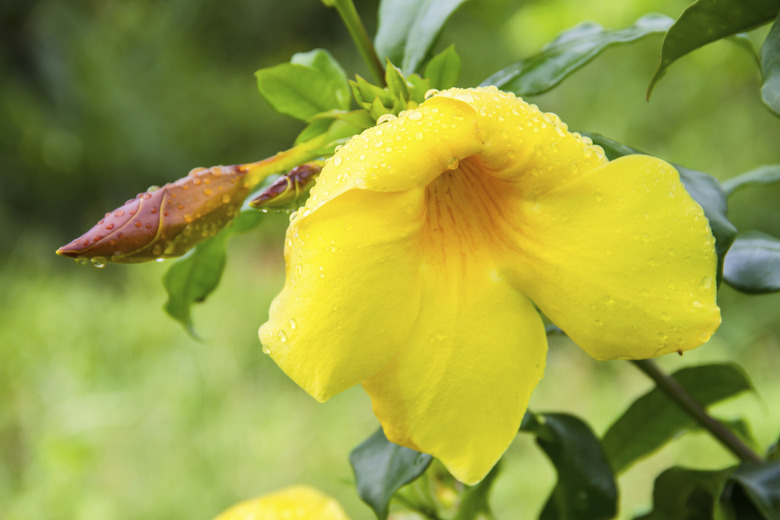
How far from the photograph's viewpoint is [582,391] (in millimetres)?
2930

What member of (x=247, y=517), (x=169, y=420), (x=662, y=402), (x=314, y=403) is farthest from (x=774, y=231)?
(x=247, y=517)

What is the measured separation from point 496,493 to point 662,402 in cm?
179

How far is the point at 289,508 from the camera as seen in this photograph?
0.55 m

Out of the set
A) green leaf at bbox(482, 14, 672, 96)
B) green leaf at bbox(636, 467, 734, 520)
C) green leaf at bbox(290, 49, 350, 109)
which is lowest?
green leaf at bbox(636, 467, 734, 520)

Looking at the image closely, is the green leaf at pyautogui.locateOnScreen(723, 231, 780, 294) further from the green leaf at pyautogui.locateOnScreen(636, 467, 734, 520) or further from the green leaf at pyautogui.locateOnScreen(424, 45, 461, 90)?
the green leaf at pyautogui.locateOnScreen(424, 45, 461, 90)

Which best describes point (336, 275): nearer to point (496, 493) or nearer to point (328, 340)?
point (328, 340)

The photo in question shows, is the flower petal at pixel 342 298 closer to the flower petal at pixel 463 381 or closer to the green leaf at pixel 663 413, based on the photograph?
the flower petal at pixel 463 381

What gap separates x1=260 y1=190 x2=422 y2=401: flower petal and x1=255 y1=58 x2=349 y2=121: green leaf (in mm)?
170

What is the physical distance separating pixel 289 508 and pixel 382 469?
0.34 feet

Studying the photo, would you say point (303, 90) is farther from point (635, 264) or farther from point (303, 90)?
point (635, 264)

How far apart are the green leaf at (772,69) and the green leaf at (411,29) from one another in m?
0.24

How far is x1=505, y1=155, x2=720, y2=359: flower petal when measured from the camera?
343 mm

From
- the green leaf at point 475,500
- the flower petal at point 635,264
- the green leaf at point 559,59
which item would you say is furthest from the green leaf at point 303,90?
the green leaf at point 475,500

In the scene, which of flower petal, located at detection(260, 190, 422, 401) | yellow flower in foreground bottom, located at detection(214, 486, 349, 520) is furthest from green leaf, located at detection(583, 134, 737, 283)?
yellow flower in foreground bottom, located at detection(214, 486, 349, 520)
